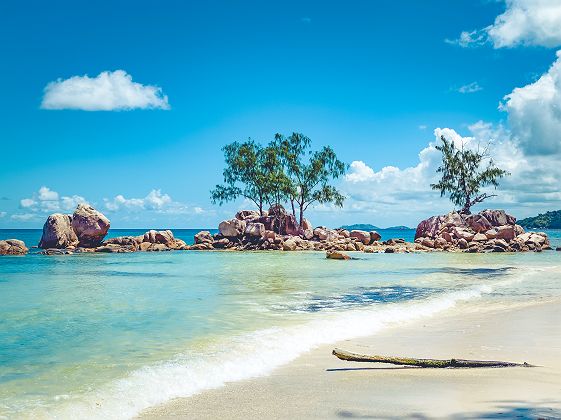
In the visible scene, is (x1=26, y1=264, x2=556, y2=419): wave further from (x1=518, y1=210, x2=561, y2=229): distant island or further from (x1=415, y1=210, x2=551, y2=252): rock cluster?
(x1=518, y1=210, x2=561, y2=229): distant island

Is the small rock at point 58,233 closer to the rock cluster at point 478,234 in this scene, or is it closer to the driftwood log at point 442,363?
the rock cluster at point 478,234

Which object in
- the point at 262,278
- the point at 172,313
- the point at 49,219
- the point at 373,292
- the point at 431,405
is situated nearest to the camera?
the point at 431,405

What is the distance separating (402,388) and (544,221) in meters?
182

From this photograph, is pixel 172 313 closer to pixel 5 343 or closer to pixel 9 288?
pixel 5 343

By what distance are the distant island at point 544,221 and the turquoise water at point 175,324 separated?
15852 cm

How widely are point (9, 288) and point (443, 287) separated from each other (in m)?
18.4

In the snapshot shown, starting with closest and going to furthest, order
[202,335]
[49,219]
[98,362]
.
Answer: [98,362], [202,335], [49,219]

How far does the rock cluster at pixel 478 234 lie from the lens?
178 ft

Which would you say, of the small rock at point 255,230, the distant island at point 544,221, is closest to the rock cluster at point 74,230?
the small rock at point 255,230

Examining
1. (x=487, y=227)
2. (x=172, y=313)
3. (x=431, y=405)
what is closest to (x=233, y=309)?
(x=172, y=313)

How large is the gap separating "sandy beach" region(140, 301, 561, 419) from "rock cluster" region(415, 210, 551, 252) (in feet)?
150

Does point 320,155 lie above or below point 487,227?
above

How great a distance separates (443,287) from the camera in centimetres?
2112

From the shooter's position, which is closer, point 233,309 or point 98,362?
point 98,362
